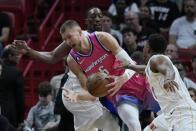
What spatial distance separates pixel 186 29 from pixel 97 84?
16.1 feet

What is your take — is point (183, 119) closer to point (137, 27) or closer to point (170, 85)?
point (170, 85)

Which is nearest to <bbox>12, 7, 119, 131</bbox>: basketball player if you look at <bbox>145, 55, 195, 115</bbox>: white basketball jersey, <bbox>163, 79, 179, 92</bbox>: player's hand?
<bbox>145, 55, 195, 115</bbox>: white basketball jersey

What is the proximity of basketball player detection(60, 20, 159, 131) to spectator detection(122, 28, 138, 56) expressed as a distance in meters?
2.79

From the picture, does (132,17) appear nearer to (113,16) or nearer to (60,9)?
(113,16)

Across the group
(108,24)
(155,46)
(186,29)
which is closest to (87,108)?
(155,46)

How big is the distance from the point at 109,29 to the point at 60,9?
10.4 ft

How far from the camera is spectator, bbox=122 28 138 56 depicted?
10.6 meters

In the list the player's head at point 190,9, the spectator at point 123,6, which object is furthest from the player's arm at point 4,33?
the player's head at point 190,9

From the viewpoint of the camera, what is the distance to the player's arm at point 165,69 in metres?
6.35

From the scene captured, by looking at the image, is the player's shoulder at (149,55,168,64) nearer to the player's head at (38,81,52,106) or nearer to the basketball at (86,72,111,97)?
the basketball at (86,72,111,97)

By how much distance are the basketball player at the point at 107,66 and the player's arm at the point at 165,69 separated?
0.68 m

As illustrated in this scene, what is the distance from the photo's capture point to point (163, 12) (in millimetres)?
12000

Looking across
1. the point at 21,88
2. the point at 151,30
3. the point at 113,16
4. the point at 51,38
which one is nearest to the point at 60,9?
the point at 51,38

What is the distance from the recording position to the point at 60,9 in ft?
45.7
